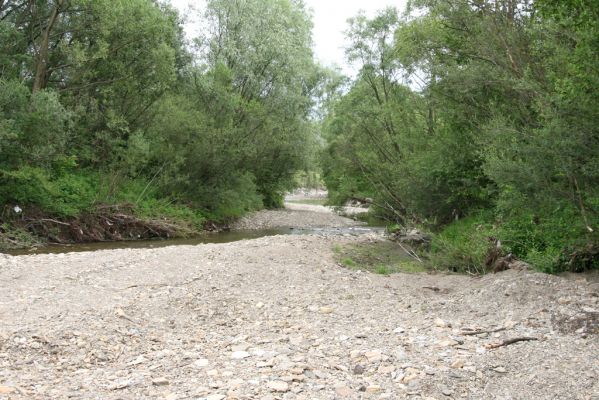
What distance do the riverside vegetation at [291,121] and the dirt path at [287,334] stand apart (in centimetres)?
232

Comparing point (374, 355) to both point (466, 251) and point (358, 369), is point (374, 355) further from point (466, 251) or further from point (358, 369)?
point (466, 251)

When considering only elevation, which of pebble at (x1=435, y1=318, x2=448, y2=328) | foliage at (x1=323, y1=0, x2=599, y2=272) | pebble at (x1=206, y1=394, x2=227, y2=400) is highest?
foliage at (x1=323, y1=0, x2=599, y2=272)

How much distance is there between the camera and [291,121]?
35.8 metres

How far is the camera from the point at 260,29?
31672mm

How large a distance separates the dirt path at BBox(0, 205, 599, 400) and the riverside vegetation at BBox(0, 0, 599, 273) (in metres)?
2.32

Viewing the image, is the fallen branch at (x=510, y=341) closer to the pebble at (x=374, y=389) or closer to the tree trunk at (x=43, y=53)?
the pebble at (x=374, y=389)

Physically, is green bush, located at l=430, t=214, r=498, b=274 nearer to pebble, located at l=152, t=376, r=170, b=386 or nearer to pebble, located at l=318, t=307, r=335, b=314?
pebble, located at l=318, t=307, r=335, b=314

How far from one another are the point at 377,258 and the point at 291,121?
21.0 metres

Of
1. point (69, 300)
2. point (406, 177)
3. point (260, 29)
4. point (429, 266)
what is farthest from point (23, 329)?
point (260, 29)

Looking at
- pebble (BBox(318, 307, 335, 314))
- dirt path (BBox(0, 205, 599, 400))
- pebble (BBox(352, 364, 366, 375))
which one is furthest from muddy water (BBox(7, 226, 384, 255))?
pebble (BBox(352, 364, 366, 375))

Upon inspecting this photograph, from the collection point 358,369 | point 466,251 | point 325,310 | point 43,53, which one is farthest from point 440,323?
point 43,53

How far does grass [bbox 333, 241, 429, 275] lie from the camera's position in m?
14.0

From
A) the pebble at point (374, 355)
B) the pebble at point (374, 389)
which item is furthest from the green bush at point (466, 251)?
the pebble at point (374, 389)

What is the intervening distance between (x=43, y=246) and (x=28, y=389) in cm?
1499
